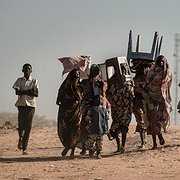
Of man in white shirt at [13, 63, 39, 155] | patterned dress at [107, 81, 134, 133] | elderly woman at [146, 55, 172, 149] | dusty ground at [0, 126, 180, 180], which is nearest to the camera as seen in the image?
dusty ground at [0, 126, 180, 180]

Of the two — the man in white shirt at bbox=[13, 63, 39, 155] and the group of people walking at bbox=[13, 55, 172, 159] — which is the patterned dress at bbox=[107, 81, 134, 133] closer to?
the group of people walking at bbox=[13, 55, 172, 159]

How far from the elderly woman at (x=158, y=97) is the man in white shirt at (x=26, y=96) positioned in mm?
2824

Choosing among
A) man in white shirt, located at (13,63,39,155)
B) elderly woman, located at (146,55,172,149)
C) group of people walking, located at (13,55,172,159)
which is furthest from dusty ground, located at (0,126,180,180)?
man in white shirt, located at (13,63,39,155)

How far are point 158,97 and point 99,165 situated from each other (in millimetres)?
2905

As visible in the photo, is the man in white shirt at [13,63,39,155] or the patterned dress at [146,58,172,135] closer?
the patterned dress at [146,58,172,135]

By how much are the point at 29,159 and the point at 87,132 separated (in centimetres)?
147

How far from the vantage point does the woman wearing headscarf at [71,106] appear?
11.3m

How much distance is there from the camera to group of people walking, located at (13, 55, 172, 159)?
442 inches

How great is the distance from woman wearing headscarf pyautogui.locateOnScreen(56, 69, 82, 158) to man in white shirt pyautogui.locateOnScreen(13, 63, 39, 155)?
4.65 feet

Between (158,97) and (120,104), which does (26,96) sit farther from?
(158,97)

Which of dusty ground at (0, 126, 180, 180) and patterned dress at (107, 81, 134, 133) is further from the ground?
patterned dress at (107, 81, 134, 133)

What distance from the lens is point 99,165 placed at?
33.2 feet

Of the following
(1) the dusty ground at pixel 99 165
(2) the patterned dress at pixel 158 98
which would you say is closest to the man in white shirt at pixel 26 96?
(1) the dusty ground at pixel 99 165

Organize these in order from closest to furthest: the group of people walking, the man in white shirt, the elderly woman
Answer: the group of people walking, the elderly woman, the man in white shirt
